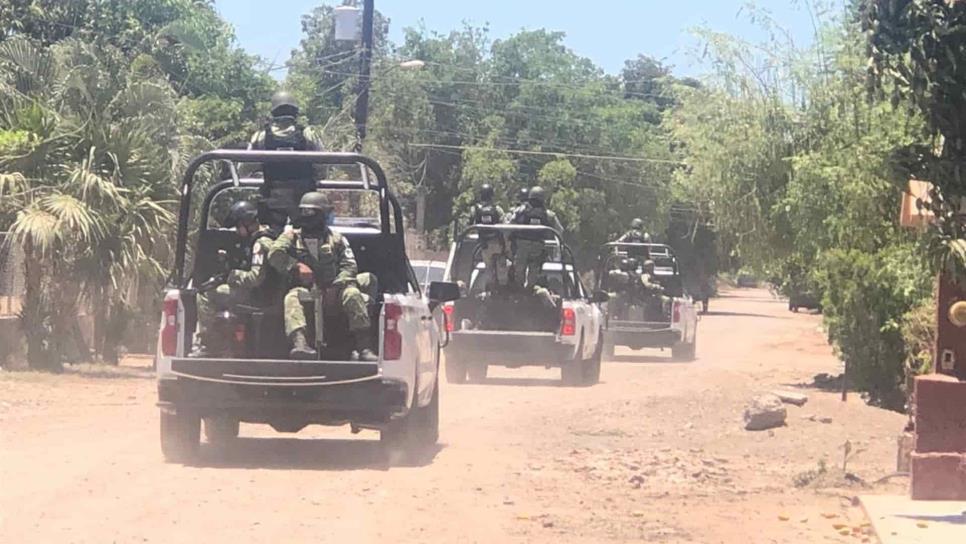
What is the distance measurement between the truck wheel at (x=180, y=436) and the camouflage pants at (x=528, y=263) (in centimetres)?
966

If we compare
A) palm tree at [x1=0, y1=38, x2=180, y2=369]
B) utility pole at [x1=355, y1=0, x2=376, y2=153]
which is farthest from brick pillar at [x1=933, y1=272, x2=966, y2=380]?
utility pole at [x1=355, y1=0, x2=376, y2=153]

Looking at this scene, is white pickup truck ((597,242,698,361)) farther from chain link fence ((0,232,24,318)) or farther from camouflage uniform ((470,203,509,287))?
chain link fence ((0,232,24,318))

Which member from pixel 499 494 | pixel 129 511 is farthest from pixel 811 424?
pixel 129 511

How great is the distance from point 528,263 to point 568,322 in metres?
1.14

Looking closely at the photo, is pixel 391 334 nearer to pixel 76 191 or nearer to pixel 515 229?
pixel 515 229

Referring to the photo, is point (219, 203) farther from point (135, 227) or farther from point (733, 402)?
point (733, 402)

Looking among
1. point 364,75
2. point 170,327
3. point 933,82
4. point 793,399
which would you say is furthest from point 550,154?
point 933,82

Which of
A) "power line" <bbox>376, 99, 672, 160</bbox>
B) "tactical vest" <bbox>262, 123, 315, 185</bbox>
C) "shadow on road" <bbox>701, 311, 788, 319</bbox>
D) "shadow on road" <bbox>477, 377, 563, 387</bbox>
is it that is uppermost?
"power line" <bbox>376, 99, 672, 160</bbox>

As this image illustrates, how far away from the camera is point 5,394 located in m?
17.0

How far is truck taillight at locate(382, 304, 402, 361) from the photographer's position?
36.4ft

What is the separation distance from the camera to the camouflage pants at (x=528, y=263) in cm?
2086

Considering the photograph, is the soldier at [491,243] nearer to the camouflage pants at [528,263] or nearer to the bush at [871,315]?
the camouflage pants at [528,263]

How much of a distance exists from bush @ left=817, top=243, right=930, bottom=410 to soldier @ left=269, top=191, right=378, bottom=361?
6.88m

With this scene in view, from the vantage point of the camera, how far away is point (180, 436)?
454 inches
